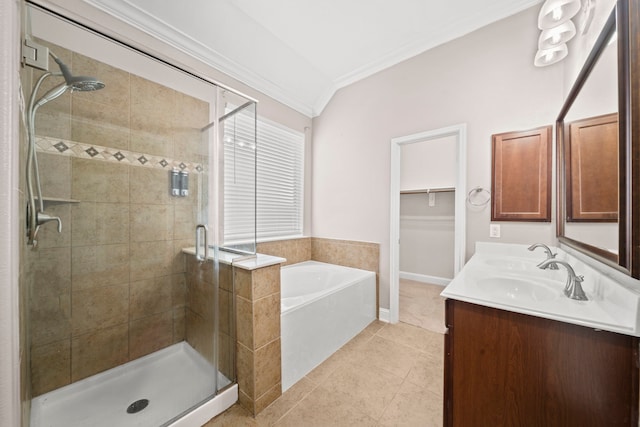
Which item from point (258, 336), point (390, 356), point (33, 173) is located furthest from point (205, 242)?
point (390, 356)

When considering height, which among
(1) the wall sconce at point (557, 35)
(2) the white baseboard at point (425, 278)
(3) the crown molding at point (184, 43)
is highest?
(3) the crown molding at point (184, 43)

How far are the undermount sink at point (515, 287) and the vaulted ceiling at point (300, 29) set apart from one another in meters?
2.22

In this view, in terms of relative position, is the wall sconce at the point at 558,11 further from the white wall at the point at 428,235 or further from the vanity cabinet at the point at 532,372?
the white wall at the point at 428,235

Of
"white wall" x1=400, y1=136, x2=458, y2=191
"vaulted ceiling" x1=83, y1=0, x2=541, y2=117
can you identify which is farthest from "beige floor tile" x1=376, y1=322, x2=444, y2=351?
"vaulted ceiling" x1=83, y1=0, x2=541, y2=117

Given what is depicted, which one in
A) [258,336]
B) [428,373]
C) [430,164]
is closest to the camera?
[258,336]

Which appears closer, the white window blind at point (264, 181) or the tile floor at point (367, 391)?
the tile floor at point (367, 391)

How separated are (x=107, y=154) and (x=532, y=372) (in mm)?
2601

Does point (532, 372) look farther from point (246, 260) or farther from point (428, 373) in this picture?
point (246, 260)

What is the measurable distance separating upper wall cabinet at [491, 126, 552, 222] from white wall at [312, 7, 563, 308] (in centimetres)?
6

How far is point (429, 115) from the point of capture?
2.36m

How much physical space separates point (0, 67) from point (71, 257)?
1.46 meters

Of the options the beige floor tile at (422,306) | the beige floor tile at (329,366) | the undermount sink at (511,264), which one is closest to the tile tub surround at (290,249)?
the beige floor tile at (329,366)

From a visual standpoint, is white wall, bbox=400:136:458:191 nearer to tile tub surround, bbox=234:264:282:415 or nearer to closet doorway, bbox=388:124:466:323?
closet doorway, bbox=388:124:466:323

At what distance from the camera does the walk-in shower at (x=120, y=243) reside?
1285mm
